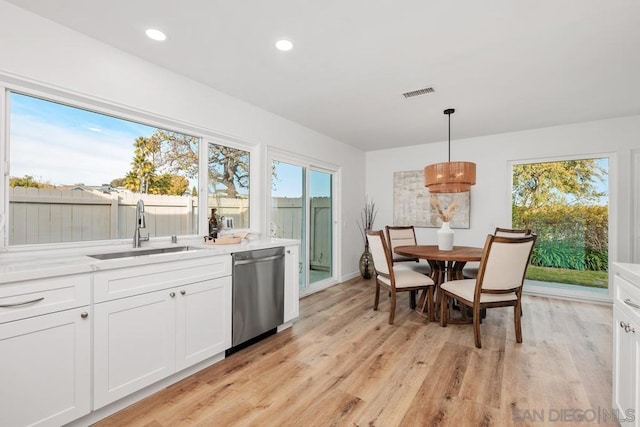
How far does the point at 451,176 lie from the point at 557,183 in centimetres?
240

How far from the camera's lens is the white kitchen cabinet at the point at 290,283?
3000 millimetres

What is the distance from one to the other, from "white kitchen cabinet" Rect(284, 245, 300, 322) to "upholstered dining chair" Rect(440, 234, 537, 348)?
168cm

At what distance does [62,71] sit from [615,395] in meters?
3.99

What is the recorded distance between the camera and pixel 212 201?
3.16m

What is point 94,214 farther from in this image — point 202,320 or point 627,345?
point 627,345

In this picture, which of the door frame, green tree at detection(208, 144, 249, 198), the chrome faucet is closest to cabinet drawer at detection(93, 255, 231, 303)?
the chrome faucet

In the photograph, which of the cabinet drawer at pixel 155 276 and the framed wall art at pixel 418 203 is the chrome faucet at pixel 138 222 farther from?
the framed wall art at pixel 418 203

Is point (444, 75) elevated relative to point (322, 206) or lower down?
elevated

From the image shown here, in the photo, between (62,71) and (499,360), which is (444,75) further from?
(62,71)

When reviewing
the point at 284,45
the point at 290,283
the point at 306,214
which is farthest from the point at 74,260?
the point at 306,214

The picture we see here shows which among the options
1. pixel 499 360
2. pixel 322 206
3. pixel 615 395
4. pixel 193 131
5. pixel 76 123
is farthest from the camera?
pixel 322 206

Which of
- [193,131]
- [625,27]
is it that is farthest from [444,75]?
[193,131]

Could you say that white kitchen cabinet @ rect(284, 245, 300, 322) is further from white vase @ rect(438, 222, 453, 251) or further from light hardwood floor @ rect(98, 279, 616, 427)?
white vase @ rect(438, 222, 453, 251)

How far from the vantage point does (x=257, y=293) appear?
2662 millimetres
